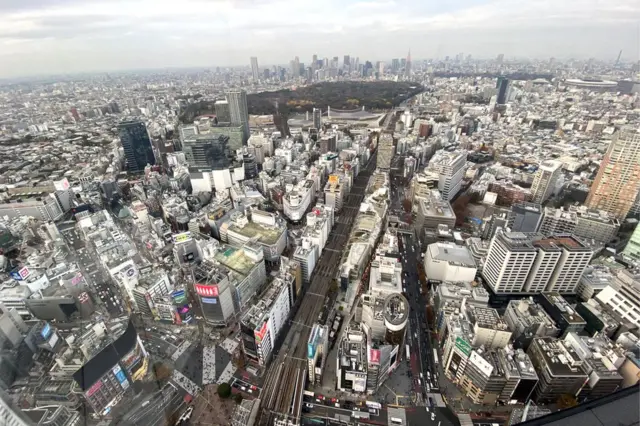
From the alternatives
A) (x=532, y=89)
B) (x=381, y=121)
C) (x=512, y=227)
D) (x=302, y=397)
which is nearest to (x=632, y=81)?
(x=532, y=89)

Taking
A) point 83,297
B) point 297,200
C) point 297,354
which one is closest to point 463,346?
point 297,354

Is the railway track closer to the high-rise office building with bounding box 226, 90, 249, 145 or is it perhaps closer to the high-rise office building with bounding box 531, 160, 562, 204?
the high-rise office building with bounding box 531, 160, 562, 204

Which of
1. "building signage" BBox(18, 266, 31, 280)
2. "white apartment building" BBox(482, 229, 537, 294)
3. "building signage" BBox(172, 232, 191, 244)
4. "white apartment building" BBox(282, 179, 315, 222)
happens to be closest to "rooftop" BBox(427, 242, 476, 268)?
"white apartment building" BBox(482, 229, 537, 294)

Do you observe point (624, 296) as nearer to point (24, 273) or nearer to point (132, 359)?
point (132, 359)

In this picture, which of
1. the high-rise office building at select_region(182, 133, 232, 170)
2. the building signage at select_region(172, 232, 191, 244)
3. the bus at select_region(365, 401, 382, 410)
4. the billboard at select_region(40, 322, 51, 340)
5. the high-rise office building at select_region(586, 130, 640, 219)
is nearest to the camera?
the bus at select_region(365, 401, 382, 410)

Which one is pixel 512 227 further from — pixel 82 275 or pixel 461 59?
pixel 461 59

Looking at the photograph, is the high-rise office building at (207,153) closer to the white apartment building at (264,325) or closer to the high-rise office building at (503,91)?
the white apartment building at (264,325)
